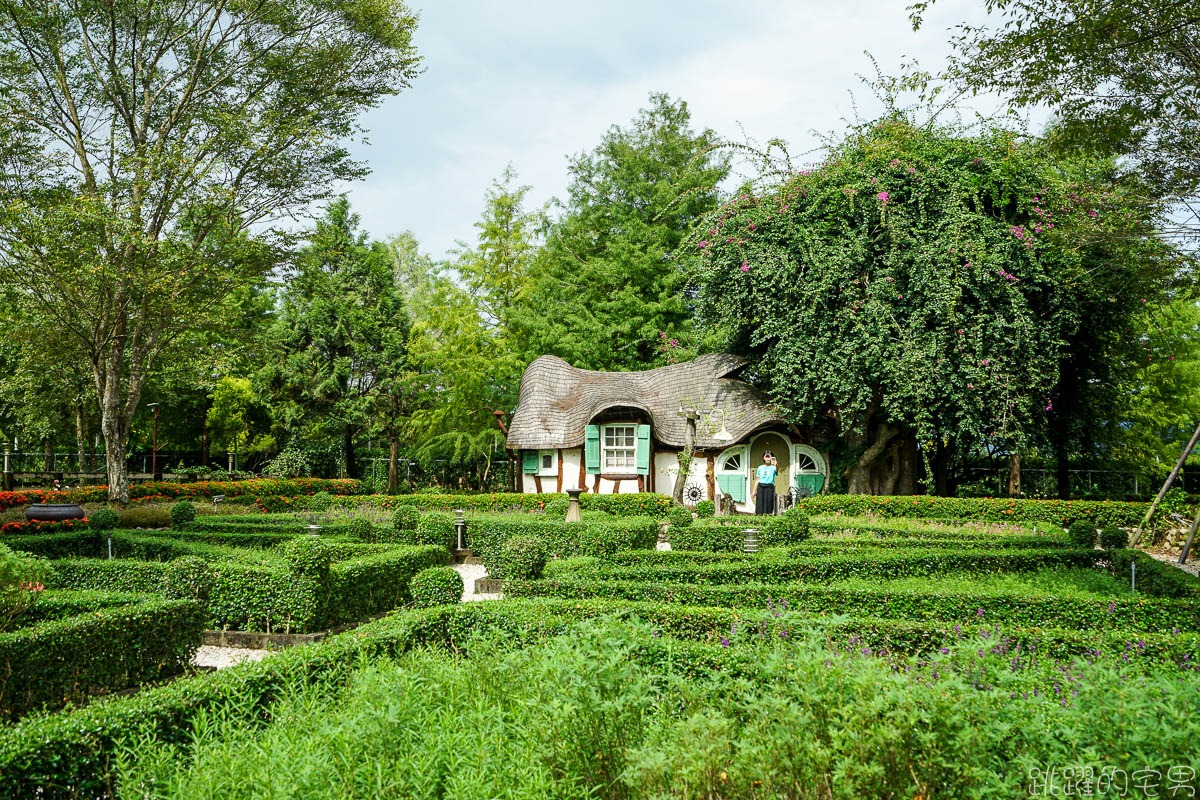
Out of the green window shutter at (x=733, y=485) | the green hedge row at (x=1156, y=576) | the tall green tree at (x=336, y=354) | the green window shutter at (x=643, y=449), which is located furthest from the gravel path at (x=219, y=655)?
the tall green tree at (x=336, y=354)

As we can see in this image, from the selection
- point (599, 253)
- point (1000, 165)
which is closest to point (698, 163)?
point (599, 253)

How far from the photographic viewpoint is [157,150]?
18.1 meters

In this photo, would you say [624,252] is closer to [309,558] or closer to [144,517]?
[144,517]

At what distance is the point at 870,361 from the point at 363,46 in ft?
54.0

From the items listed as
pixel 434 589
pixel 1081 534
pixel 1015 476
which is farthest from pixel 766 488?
pixel 434 589

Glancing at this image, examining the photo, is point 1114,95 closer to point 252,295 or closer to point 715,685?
point 715,685

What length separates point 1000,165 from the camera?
1850 centimetres

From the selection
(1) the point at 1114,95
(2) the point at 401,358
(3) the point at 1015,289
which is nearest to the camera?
(1) the point at 1114,95

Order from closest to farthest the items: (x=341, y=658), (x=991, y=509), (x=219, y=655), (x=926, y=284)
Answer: (x=341, y=658)
(x=219, y=655)
(x=991, y=509)
(x=926, y=284)

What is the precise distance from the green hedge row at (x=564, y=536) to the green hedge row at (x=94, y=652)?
4.05m

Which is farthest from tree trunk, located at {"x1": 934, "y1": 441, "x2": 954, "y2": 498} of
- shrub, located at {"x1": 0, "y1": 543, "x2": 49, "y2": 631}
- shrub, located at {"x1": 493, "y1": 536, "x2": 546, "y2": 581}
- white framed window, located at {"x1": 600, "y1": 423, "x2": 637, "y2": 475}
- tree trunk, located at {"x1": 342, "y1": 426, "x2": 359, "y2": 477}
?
tree trunk, located at {"x1": 342, "y1": 426, "x2": 359, "y2": 477}

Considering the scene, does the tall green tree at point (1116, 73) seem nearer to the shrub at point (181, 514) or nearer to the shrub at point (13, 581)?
the shrub at point (13, 581)

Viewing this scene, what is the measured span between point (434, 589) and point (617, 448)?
1519 cm

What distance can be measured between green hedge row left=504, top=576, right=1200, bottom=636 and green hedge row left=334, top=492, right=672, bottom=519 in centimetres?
849
